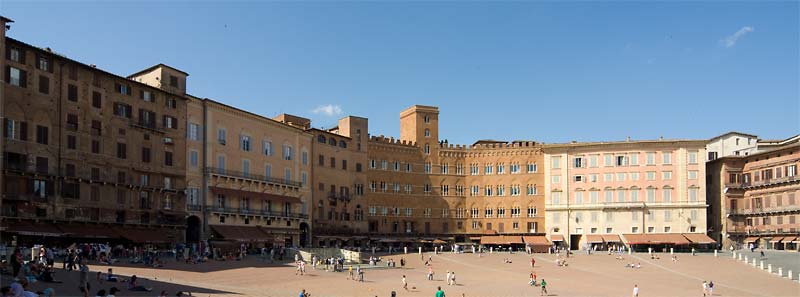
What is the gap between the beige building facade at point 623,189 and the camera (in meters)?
84.8

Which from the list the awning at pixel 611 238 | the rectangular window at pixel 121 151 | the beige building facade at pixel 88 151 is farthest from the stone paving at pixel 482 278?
the rectangular window at pixel 121 151

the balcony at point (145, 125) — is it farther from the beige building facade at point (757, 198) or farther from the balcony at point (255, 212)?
the beige building facade at point (757, 198)

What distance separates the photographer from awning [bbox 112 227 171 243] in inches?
2203

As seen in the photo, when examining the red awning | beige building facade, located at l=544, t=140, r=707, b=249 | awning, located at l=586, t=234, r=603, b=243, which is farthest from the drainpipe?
the red awning

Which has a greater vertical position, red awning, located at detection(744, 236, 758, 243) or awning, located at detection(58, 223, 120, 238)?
awning, located at detection(58, 223, 120, 238)

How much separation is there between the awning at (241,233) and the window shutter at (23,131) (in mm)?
19456

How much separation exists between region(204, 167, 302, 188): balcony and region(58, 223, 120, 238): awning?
1281 centimetres

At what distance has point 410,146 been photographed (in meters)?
90.2

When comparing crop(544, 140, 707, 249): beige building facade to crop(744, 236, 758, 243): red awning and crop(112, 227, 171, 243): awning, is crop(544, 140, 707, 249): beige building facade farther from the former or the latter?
crop(112, 227, 171, 243): awning

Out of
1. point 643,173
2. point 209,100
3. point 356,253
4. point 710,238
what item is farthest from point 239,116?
point 710,238

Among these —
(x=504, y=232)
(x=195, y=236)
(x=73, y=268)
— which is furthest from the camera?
(x=504, y=232)

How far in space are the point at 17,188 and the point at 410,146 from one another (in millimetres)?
49361

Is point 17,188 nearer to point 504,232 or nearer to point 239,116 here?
point 239,116

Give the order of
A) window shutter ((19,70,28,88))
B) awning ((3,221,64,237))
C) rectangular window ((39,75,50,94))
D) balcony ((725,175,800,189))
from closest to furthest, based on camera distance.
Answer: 1. awning ((3,221,64,237))
2. window shutter ((19,70,28,88))
3. rectangular window ((39,75,50,94))
4. balcony ((725,175,800,189))
